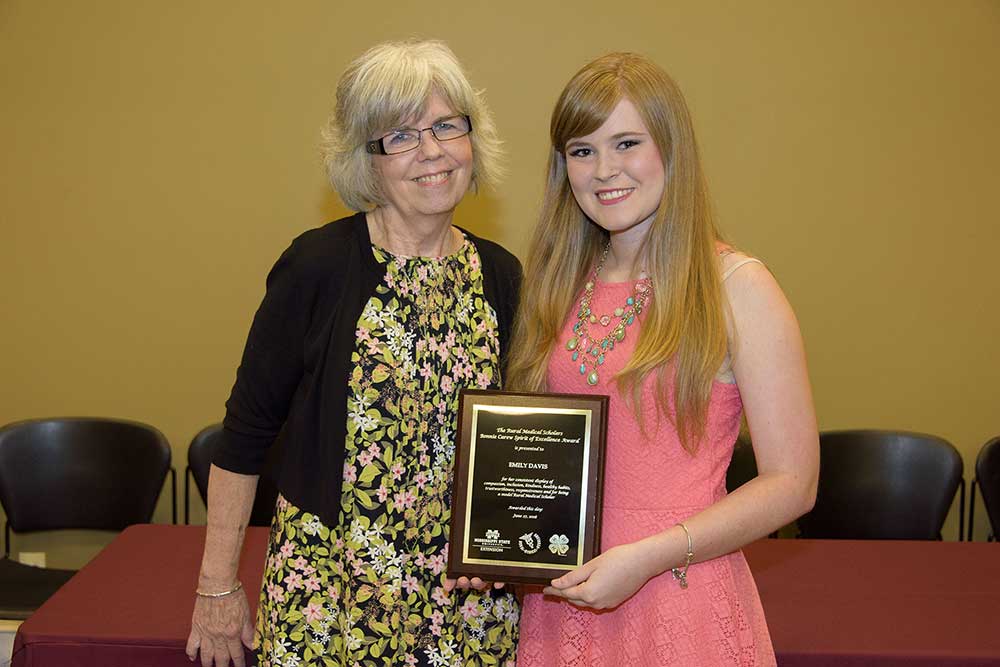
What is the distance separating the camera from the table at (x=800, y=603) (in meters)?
2.67

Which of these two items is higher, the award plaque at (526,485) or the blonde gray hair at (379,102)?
the blonde gray hair at (379,102)

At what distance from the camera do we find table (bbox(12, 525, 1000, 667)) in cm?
267

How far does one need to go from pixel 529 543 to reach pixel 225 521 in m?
0.73

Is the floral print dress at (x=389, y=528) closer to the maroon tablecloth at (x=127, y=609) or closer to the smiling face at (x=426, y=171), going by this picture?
the smiling face at (x=426, y=171)

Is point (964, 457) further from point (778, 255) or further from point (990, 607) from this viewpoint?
point (990, 607)

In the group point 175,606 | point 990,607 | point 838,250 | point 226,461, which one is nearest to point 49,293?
point 175,606

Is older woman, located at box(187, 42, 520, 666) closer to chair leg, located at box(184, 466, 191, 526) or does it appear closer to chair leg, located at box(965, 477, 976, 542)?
chair leg, located at box(184, 466, 191, 526)

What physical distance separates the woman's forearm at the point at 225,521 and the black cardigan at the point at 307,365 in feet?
0.13

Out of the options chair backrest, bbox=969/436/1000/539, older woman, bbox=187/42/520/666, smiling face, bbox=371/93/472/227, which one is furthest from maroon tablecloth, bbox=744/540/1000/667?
smiling face, bbox=371/93/472/227

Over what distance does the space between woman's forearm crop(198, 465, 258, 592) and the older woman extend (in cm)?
1

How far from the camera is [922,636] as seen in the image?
2789mm

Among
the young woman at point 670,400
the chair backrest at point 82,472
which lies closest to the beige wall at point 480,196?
the chair backrest at point 82,472

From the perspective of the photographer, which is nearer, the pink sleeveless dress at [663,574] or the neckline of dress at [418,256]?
the pink sleeveless dress at [663,574]

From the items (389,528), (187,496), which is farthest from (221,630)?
(187,496)
